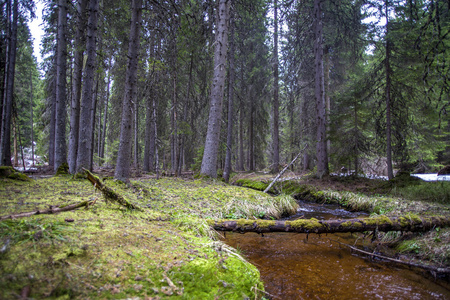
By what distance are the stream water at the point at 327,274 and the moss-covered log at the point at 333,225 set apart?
1.33ft

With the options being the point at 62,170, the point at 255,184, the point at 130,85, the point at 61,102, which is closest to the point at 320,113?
the point at 255,184

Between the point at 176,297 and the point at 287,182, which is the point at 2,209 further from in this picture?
the point at 287,182

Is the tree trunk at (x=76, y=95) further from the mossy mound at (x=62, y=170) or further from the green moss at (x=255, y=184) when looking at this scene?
the green moss at (x=255, y=184)

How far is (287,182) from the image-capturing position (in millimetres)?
11367

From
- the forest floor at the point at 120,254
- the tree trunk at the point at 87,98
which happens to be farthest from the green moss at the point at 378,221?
the tree trunk at the point at 87,98

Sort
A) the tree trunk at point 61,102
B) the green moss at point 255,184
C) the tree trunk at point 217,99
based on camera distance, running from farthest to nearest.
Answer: the green moss at point 255,184, the tree trunk at point 217,99, the tree trunk at point 61,102

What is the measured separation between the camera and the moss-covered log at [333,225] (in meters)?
4.00

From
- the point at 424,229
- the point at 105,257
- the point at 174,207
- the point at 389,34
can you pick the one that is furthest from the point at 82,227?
the point at 389,34

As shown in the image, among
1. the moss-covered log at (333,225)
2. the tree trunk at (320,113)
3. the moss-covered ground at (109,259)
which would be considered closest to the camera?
the moss-covered ground at (109,259)

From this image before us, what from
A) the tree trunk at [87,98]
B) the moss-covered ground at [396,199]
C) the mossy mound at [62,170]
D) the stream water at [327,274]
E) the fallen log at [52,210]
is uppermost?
the tree trunk at [87,98]

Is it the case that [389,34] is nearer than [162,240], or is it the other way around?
[162,240]

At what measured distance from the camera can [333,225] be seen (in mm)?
4137

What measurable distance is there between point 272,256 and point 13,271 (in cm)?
344

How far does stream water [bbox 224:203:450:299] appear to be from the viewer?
9.12 feet
